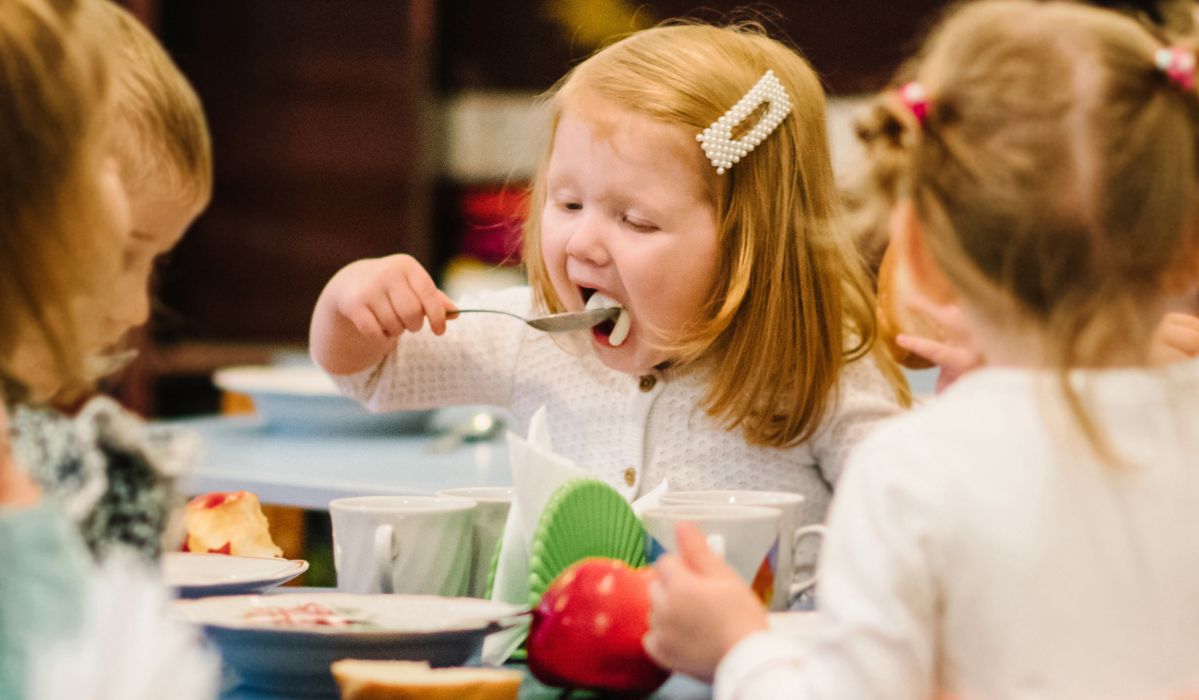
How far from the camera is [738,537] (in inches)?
32.7

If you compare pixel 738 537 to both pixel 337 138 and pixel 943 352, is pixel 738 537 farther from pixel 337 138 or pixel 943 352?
pixel 337 138

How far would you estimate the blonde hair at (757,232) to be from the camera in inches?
47.5

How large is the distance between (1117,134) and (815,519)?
2.29 ft

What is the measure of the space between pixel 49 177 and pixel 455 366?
2.44 ft

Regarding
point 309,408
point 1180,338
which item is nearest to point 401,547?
point 1180,338

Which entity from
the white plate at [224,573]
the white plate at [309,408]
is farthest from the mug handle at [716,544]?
the white plate at [309,408]

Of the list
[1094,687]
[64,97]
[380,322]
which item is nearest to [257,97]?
[380,322]

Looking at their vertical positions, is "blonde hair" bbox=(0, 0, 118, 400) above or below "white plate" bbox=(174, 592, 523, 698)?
above

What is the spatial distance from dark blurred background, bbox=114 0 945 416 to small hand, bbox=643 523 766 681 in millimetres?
2597

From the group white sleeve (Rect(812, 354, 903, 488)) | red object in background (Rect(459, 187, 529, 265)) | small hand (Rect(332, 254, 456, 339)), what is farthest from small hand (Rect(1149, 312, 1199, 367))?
red object in background (Rect(459, 187, 529, 265))

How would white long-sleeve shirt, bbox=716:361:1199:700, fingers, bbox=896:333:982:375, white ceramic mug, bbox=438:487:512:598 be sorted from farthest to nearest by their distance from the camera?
fingers, bbox=896:333:982:375
white ceramic mug, bbox=438:487:512:598
white long-sleeve shirt, bbox=716:361:1199:700

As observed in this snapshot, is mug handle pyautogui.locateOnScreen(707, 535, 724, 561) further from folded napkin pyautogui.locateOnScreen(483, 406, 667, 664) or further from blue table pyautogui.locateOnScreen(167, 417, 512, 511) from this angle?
blue table pyautogui.locateOnScreen(167, 417, 512, 511)

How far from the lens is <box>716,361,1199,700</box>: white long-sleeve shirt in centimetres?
59

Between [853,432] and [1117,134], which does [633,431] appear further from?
[1117,134]
